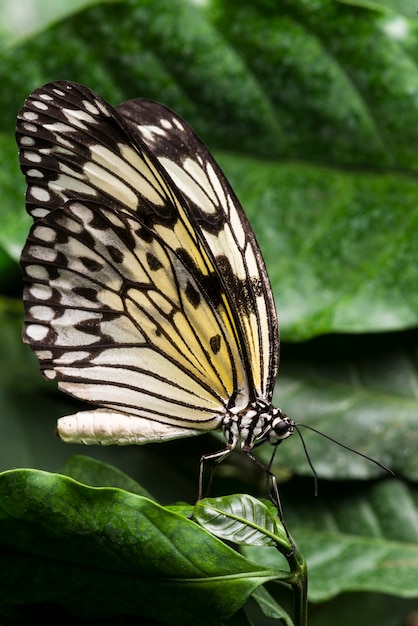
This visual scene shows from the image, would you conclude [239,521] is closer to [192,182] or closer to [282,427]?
[282,427]

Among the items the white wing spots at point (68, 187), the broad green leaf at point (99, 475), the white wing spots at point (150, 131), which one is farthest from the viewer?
the white wing spots at point (150, 131)

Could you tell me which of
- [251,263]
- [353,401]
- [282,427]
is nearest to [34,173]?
[251,263]

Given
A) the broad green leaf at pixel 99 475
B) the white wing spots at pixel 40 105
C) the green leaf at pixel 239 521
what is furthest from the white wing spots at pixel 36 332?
the green leaf at pixel 239 521

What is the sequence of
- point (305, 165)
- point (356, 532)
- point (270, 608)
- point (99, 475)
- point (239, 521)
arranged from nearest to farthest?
point (239, 521) → point (270, 608) → point (99, 475) → point (356, 532) → point (305, 165)

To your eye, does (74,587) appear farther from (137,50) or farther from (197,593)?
(137,50)

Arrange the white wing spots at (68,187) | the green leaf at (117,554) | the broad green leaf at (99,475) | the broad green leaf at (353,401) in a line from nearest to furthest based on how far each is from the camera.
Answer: the green leaf at (117,554), the broad green leaf at (99,475), the white wing spots at (68,187), the broad green leaf at (353,401)

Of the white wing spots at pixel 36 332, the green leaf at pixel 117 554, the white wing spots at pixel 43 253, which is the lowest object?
the green leaf at pixel 117 554

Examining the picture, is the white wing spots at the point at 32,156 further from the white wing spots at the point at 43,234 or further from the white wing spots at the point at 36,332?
the white wing spots at the point at 36,332
